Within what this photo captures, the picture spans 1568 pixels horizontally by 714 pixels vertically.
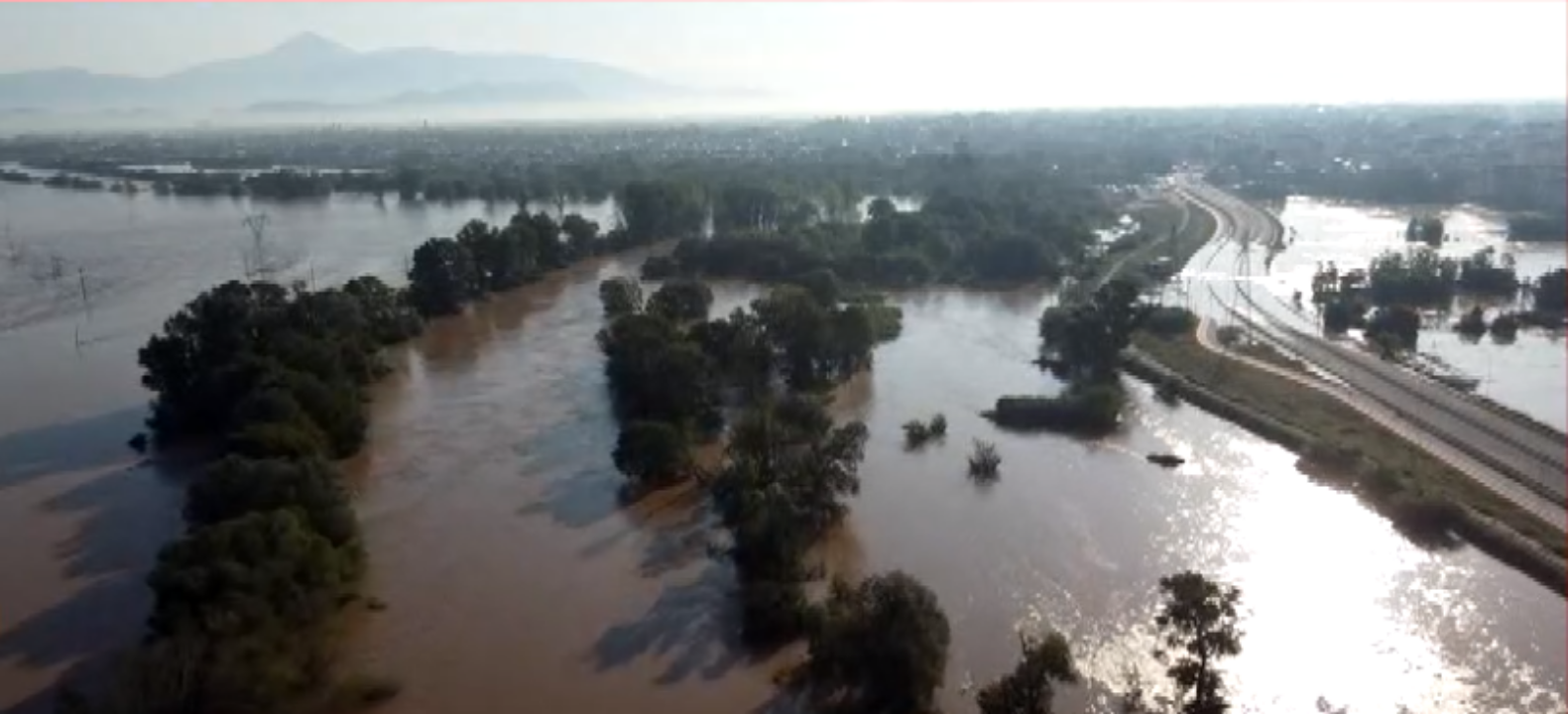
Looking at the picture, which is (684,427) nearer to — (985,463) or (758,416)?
(758,416)

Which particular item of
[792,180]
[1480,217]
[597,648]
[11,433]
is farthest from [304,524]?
[1480,217]

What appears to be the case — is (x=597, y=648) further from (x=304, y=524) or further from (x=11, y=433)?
(x=11, y=433)

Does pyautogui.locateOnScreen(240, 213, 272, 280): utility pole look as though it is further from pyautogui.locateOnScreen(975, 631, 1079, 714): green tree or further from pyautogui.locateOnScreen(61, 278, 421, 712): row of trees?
pyautogui.locateOnScreen(975, 631, 1079, 714): green tree

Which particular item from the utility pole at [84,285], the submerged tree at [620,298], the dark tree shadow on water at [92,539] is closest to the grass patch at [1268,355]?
the submerged tree at [620,298]

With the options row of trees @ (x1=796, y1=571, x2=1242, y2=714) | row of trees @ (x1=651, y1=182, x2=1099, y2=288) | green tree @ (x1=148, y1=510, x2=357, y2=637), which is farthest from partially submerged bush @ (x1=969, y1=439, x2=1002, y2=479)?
row of trees @ (x1=651, y1=182, x2=1099, y2=288)

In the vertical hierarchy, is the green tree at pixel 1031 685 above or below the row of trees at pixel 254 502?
below

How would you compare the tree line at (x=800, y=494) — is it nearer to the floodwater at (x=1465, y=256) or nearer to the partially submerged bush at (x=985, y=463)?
the partially submerged bush at (x=985, y=463)
